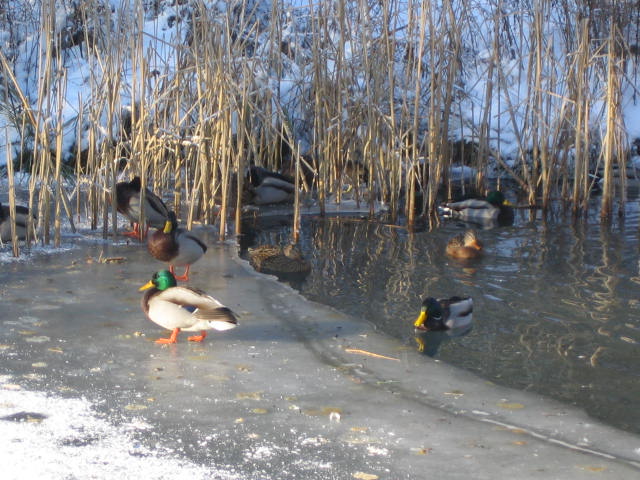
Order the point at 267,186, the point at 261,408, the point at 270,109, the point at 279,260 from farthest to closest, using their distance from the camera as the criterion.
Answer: the point at 267,186
the point at 270,109
the point at 279,260
the point at 261,408

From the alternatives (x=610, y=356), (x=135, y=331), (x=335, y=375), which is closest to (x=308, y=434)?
(x=335, y=375)

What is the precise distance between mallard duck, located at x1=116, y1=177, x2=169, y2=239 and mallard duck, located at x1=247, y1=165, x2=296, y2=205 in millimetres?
2325

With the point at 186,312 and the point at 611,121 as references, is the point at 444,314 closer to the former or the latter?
the point at 186,312

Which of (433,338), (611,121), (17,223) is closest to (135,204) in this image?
(17,223)

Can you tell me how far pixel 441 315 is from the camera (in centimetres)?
613

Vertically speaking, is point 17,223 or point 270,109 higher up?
point 270,109

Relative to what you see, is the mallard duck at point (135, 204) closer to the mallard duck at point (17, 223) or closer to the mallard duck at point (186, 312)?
the mallard duck at point (17, 223)

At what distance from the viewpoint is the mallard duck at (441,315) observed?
6.08 meters

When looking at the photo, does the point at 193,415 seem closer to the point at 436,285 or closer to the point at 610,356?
the point at 610,356

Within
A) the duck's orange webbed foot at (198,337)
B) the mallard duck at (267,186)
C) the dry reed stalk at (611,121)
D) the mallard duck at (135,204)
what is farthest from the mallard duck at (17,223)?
the dry reed stalk at (611,121)

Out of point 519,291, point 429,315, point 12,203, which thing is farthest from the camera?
point 519,291

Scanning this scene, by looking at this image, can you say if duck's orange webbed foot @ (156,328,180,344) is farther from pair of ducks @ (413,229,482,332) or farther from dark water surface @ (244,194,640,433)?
pair of ducks @ (413,229,482,332)

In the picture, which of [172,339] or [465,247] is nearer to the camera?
[172,339]

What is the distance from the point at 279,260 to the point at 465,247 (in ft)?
6.45
